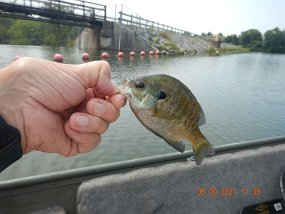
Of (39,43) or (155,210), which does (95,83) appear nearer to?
(155,210)

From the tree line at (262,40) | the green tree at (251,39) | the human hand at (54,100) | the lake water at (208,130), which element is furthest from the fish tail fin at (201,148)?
the green tree at (251,39)

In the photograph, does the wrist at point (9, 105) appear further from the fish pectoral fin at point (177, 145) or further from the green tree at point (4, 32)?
the green tree at point (4, 32)

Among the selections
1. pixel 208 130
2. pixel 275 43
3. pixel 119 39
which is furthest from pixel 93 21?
pixel 275 43

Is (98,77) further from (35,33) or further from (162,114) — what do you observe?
(35,33)

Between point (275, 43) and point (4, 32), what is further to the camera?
point (275, 43)

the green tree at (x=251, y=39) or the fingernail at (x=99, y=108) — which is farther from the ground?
the fingernail at (x=99, y=108)

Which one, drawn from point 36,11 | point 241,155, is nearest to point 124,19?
point 36,11
